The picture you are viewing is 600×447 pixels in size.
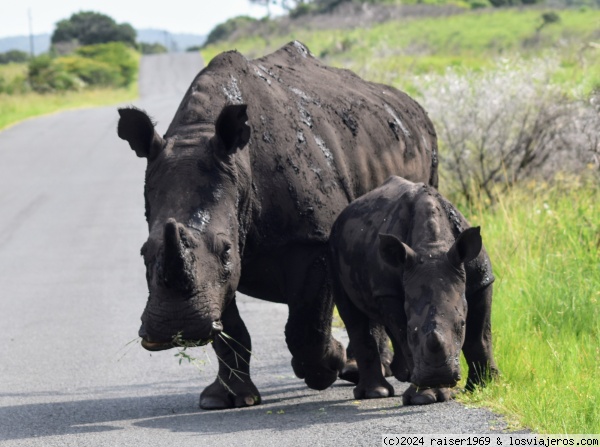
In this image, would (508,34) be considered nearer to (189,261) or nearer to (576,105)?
(576,105)

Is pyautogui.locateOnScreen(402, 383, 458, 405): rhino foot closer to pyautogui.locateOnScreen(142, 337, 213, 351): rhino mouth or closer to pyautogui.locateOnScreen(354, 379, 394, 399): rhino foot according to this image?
pyautogui.locateOnScreen(354, 379, 394, 399): rhino foot

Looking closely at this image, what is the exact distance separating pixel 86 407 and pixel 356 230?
6.95 feet

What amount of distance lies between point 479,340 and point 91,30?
9013 centimetres

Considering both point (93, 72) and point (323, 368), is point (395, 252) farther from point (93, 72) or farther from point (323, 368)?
point (93, 72)

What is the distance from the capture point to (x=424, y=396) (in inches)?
292

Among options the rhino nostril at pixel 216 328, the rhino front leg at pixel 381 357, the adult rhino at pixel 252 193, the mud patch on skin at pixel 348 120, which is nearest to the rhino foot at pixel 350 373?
the rhino front leg at pixel 381 357

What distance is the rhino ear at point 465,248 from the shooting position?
694cm

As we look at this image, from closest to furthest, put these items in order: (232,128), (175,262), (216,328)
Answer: (175,262), (216,328), (232,128)

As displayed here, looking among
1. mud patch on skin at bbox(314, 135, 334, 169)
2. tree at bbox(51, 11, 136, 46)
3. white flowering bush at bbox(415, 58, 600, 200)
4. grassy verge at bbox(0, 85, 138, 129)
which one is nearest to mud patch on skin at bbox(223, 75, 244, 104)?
mud patch on skin at bbox(314, 135, 334, 169)

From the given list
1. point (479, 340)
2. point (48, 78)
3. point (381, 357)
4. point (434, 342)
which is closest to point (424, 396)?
point (479, 340)

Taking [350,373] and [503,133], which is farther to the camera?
[503,133]

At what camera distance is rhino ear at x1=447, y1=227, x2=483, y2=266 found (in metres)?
6.94

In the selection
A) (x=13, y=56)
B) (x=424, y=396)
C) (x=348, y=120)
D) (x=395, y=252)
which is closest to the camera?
(x=395, y=252)

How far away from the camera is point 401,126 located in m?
9.89
